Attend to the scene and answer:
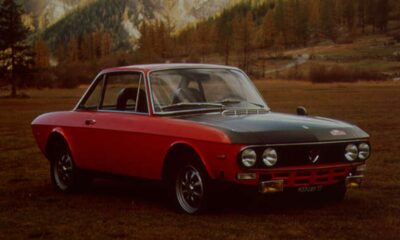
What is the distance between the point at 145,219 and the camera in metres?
8.86

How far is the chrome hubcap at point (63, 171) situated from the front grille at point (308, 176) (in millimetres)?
3567

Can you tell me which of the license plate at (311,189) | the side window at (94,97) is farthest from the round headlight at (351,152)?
the side window at (94,97)

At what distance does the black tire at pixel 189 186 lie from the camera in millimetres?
8656

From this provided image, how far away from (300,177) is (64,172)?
3939mm

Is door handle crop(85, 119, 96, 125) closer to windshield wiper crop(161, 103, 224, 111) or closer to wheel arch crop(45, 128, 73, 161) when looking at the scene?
wheel arch crop(45, 128, 73, 161)

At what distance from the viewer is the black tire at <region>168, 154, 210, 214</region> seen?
341 inches

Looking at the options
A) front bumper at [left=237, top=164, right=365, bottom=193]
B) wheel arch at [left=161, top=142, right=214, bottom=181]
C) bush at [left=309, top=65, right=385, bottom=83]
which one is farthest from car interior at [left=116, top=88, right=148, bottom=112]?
bush at [left=309, top=65, right=385, bottom=83]

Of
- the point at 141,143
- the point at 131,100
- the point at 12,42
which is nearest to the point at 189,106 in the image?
the point at 141,143

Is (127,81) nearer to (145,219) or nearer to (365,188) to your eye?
(145,219)

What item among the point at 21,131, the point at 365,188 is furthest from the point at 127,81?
the point at 21,131

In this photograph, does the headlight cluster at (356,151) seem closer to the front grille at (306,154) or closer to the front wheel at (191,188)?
the front grille at (306,154)

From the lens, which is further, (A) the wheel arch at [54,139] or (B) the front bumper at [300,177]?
(A) the wheel arch at [54,139]

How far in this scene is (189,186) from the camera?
29.3 feet

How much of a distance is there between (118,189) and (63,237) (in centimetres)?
371
